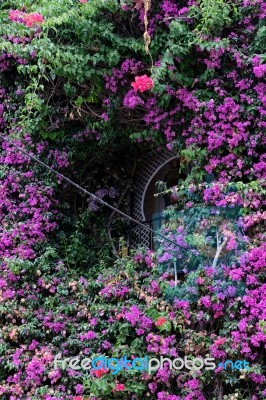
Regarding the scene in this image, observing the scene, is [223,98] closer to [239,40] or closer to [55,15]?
[239,40]

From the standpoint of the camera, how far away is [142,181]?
7395 millimetres

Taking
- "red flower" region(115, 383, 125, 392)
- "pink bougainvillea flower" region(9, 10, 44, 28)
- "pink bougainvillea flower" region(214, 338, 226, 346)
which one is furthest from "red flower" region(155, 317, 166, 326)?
"pink bougainvillea flower" region(9, 10, 44, 28)

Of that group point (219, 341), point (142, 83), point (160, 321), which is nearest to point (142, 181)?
point (142, 83)

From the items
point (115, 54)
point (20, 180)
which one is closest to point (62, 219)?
point (20, 180)

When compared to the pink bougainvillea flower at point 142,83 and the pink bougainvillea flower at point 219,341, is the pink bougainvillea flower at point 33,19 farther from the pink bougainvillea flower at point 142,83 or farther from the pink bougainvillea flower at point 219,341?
the pink bougainvillea flower at point 219,341

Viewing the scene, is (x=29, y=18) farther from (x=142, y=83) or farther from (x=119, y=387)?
(x=119, y=387)

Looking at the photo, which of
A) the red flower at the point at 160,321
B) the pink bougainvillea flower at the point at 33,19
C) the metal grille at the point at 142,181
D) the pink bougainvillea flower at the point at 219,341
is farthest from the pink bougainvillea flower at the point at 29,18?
the pink bougainvillea flower at the point at 219,341

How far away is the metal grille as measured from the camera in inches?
281

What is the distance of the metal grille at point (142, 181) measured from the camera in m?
7.14

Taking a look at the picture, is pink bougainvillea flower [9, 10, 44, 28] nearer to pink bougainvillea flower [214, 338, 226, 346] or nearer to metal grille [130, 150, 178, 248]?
metal grille [130, 150, 178, 248]

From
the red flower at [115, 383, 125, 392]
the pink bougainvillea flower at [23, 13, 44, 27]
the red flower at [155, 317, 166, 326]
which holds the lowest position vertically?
the red flower at [115, 383, 125, 392]

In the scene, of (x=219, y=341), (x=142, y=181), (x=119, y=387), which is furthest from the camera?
(x=142, y=181)

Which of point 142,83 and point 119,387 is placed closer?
point 119,387

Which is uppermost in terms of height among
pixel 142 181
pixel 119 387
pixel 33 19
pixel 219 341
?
pixel 33 19
